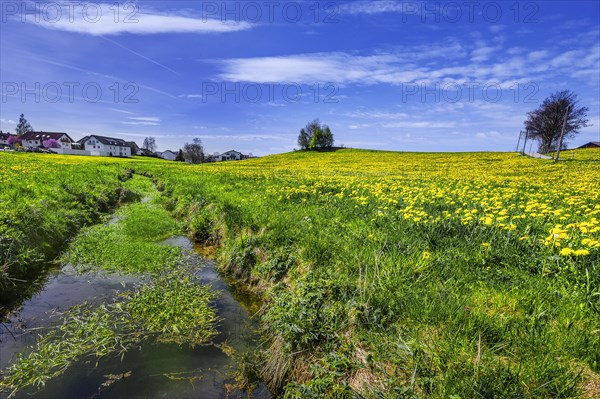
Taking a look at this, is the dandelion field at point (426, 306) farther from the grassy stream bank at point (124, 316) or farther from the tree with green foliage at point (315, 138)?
the tree with green foliage at point (315, 138)

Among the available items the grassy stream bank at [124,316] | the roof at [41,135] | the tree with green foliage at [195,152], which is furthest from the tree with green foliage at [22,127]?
the grassy stream bank at [124,316]

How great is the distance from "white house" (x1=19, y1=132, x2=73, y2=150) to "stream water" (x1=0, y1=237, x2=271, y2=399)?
423 ft

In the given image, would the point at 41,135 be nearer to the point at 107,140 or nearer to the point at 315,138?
the point at 107,140

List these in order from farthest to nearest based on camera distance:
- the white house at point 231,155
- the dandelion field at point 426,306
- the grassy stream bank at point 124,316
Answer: the white house at point 231,155
the grassy stream bank at point 124,316
the dandelion field at point 426,306

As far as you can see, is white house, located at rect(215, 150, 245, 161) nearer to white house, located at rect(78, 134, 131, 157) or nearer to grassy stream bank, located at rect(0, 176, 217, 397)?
white house, located at rect(78, 134, 131, 157)

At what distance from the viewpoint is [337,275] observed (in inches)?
200

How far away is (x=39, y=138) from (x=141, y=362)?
469 feet

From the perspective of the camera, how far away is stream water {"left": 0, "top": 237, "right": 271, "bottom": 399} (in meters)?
4.05

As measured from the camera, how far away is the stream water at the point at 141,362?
13.3 ft

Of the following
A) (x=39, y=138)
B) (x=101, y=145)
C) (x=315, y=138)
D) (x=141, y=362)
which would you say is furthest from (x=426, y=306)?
(x=39, y=138)

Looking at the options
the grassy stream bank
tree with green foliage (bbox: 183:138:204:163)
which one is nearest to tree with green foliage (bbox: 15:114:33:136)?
tree with green foliage (bbox: 183:138:204:163)

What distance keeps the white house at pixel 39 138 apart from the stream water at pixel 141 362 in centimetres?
12905

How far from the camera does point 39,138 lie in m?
110

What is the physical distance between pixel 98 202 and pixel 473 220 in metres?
16.5
